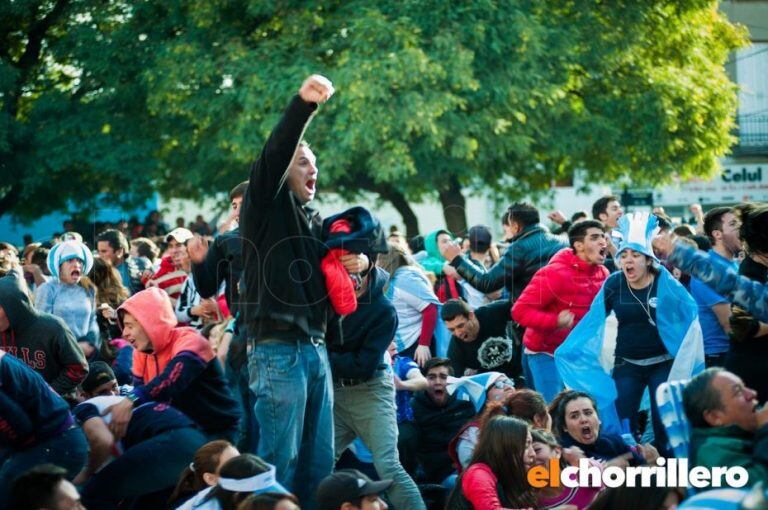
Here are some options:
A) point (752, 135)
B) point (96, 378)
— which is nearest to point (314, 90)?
point (96, 378)

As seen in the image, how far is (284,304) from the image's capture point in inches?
211

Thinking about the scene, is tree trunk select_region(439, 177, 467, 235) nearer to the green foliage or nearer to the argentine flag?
the green foliage

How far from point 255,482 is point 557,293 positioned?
377 cm

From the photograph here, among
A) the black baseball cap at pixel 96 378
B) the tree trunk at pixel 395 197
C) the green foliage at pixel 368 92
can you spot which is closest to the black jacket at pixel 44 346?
the black baseball cap at pixel 96 378

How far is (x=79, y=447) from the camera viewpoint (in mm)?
5973

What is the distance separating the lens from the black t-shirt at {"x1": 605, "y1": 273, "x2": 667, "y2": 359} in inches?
310

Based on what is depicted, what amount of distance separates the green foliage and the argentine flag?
11458mm

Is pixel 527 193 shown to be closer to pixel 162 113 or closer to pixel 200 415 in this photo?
pixel 162 113

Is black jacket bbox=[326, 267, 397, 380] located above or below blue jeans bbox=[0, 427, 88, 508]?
above

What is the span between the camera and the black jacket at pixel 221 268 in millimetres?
6172

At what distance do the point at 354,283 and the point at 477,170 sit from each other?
1686 cm

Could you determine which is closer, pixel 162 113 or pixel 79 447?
pixel 79 447

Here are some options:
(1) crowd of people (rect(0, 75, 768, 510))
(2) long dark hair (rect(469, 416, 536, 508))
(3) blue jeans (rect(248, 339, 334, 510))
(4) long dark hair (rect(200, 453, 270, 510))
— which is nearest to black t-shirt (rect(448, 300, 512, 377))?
(1) crowd of people (rect(0, 75, 768, 510))

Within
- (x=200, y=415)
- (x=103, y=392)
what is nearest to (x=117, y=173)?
(x=103, y=392)
